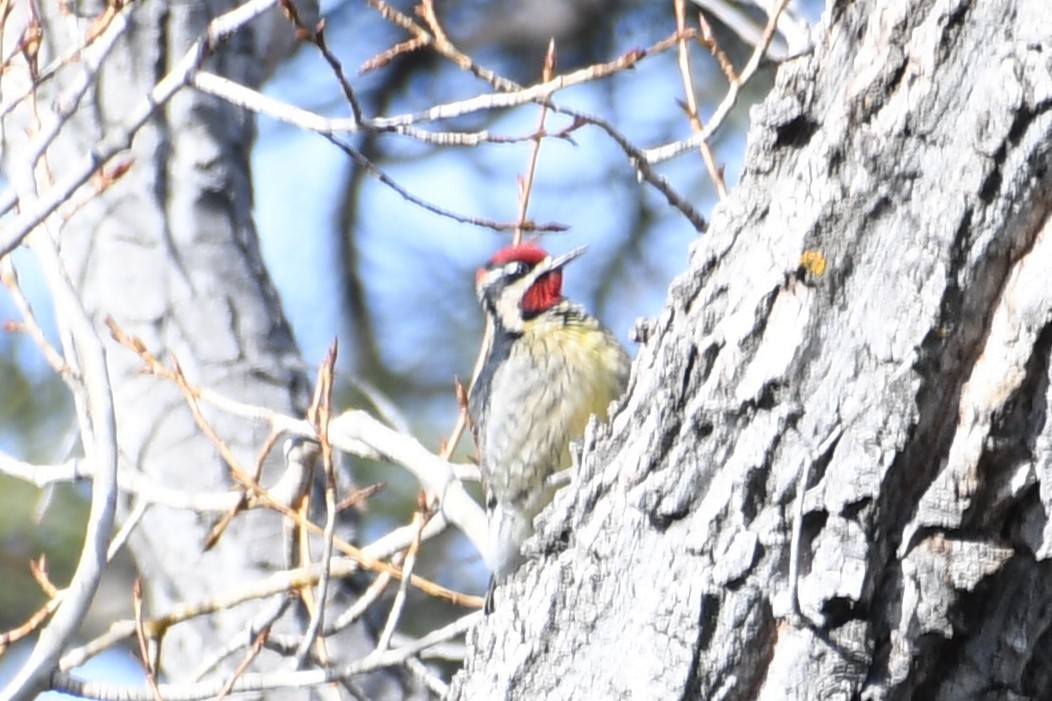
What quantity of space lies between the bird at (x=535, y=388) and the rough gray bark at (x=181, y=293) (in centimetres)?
75

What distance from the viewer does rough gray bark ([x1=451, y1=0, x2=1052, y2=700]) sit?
1998mm

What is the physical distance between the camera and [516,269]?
417 cm

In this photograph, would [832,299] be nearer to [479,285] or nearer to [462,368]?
[479,285]

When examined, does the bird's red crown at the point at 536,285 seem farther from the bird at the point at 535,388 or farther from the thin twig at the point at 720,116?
the thin twig at the point at 720,116

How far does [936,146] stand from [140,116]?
146 centimetres

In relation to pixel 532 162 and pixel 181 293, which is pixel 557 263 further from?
pixel 181 293

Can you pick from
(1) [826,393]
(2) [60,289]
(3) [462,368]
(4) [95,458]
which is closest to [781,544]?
(1) [826,393]

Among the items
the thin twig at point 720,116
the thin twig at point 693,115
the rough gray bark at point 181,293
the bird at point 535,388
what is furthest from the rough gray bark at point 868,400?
the rough gray bark at point 181,293

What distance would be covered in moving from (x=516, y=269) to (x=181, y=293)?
1.08 metres

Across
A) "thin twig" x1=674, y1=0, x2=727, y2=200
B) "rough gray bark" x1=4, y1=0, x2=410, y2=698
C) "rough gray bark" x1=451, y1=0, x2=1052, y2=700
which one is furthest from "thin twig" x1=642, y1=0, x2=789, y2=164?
"rough gray bark" x1=4, y1=0, x2=410, y2=698

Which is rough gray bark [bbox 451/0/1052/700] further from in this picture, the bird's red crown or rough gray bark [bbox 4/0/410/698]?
rough gray bark [bbox 4/0/410/698]

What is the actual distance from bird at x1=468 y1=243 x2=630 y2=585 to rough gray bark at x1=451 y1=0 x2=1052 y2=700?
154cm

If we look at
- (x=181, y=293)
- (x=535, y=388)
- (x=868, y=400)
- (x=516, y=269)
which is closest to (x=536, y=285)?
(x=516, y=269)

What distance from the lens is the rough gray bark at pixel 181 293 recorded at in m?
4.36
